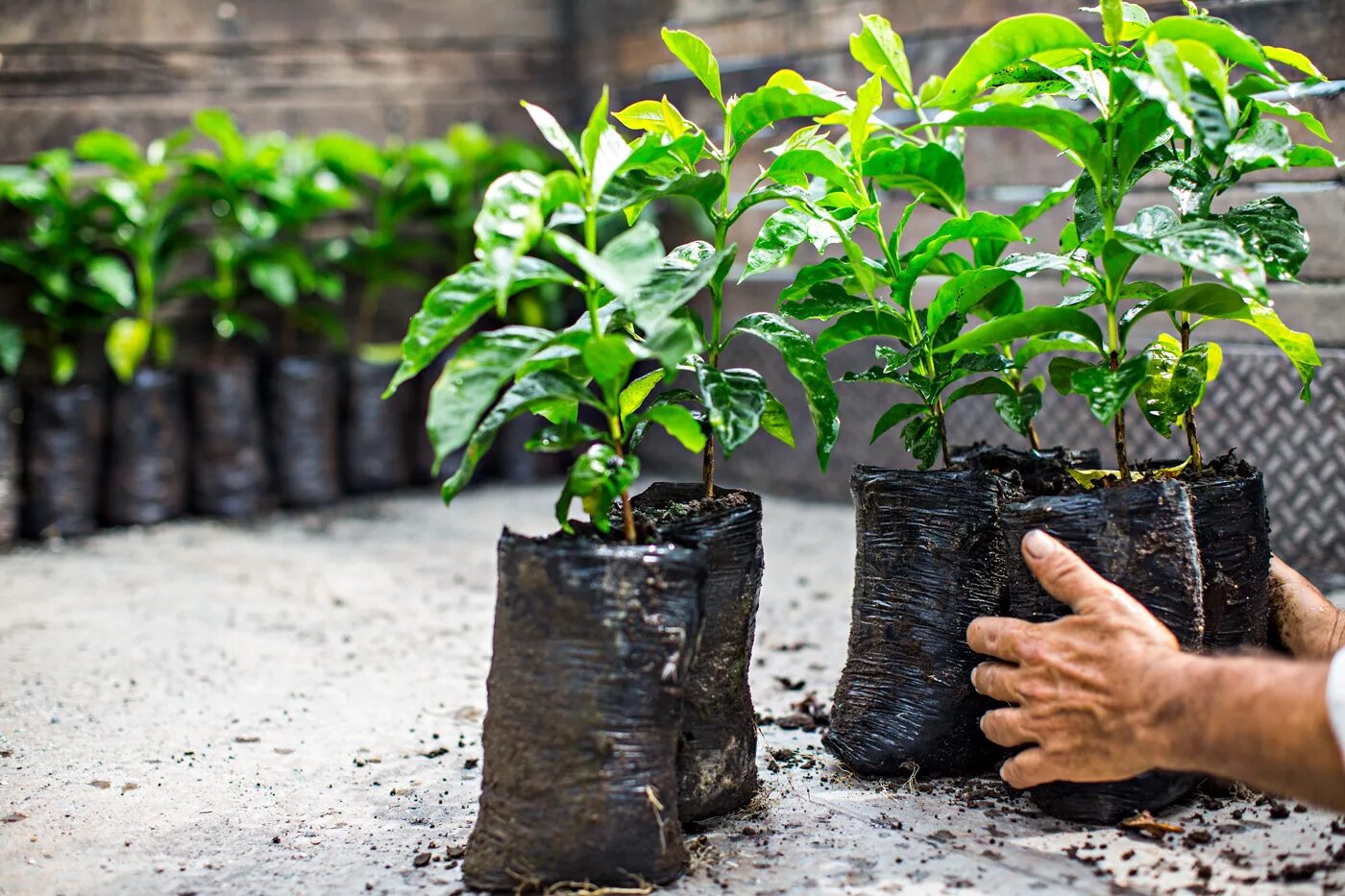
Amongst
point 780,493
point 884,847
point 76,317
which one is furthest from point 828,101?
point 76,317

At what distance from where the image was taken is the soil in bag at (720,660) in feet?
5.76

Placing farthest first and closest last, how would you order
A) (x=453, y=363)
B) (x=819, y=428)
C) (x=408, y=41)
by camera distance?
(x=408, y=41), (x=819, y=428), (x=453, y=363)

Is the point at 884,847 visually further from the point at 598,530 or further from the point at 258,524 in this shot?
the point at 258,524

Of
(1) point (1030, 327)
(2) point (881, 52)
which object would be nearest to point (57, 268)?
(2) point (881, 52)

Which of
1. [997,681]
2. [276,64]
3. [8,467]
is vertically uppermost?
[276,64]

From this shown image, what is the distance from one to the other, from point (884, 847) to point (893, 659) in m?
0.33

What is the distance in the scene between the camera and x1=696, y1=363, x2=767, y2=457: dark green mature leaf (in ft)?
5.35

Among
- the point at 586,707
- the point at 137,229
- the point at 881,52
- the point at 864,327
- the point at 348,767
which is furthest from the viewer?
the point at 137,229

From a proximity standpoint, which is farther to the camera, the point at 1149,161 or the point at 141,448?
the point at 141,448

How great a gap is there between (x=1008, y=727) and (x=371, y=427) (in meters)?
3.17

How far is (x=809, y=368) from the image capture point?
70.6 inches

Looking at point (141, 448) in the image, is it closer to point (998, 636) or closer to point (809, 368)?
point (809, 368)

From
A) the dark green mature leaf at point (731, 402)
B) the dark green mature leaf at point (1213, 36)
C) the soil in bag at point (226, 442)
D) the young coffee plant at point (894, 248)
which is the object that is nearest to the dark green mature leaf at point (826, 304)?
the young coffee plant at point (894, 248)

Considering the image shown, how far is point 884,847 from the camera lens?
1.71 m
